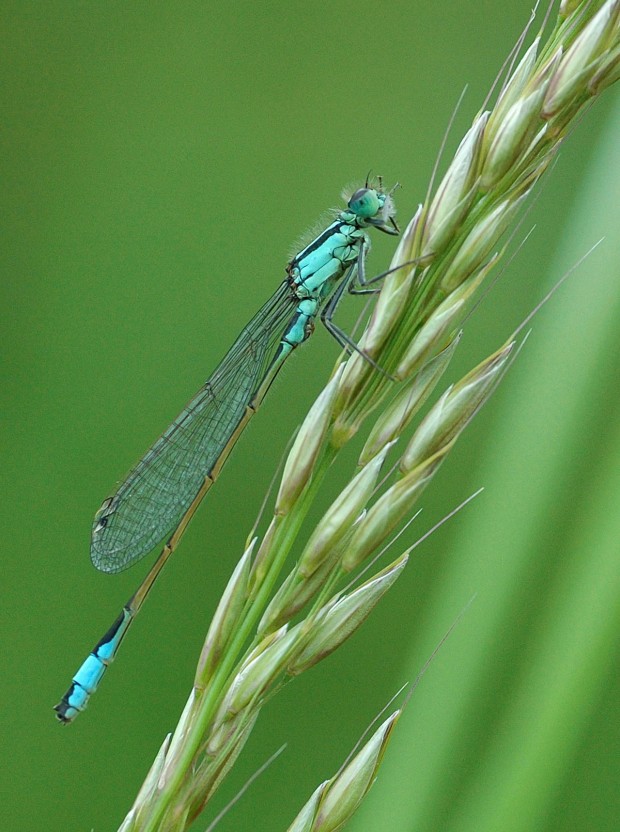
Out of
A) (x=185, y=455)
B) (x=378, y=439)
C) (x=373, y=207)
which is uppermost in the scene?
(x=373, y=207)

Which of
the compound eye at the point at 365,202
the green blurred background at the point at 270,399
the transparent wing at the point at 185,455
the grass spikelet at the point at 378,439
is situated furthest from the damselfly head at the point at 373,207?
the grass spikelet at the point at 378,439

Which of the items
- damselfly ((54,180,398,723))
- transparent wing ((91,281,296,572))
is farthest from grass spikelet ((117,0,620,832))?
transparent wing ((91,281,296,572))

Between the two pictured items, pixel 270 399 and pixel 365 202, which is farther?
pixel 270 399

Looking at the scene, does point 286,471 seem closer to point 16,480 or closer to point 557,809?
point 557,809

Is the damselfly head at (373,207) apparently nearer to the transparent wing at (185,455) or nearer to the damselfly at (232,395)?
the damselfly at (232,395)

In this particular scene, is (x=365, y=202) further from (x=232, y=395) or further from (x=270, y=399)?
(x=270, y=399)

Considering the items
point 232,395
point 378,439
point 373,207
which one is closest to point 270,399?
point 232,395

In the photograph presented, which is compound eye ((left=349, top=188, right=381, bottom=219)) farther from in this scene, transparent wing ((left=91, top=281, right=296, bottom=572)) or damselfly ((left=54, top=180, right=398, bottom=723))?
transparent wing ((left=91, top=281, right=296, bottom=572))
